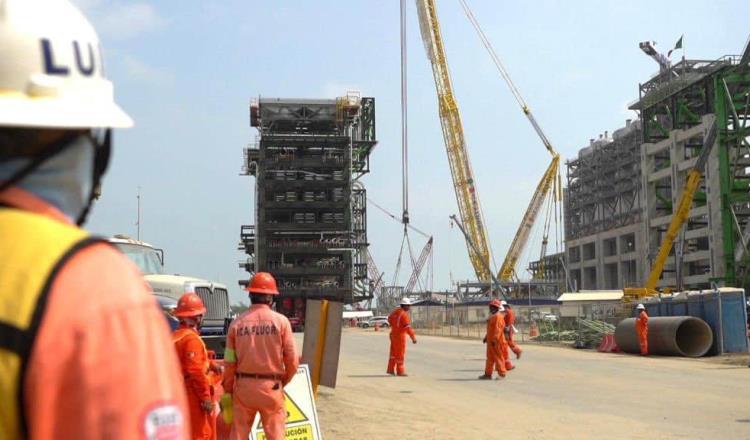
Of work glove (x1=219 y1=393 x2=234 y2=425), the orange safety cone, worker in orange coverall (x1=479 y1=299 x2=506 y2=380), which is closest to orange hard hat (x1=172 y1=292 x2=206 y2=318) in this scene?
work glove (x1=219 y1=393 x2=234 y2=425)

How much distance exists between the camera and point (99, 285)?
1.44 m

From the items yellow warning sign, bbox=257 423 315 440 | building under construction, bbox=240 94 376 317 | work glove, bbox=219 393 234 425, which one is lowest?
yellow warning sign, bbox=257 423 315 440

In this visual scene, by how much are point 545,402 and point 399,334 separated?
19.5ft

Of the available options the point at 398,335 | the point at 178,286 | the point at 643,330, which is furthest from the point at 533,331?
the point at 178,286

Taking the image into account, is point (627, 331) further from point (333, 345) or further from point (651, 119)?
point (651, 119)

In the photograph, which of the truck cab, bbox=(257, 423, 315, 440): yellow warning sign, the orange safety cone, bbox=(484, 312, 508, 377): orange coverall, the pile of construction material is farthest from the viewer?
the orange safety cone

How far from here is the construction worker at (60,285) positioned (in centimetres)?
140

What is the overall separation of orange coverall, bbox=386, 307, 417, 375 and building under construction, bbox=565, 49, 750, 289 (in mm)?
40671

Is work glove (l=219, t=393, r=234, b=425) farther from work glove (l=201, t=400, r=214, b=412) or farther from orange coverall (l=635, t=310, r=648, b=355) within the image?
orange coverall (l=635, t=310, r=648, b=355)

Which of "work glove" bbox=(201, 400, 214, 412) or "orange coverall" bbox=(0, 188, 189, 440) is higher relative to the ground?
"orange coverall" bbox=(0, 188, 189, 440)

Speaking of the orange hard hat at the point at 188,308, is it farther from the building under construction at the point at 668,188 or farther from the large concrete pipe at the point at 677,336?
the building under construction at the point at 668,188

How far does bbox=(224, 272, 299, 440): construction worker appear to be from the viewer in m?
7.57

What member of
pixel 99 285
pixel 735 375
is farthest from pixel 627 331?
pixel 99 285

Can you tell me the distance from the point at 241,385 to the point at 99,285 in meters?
6.33
